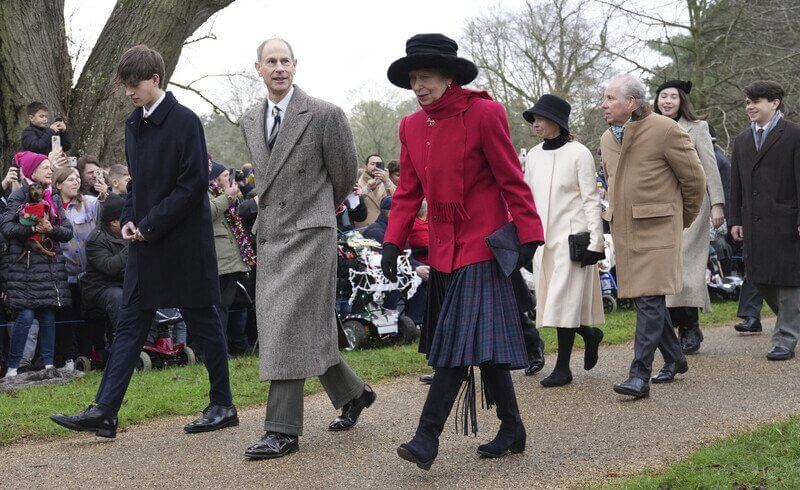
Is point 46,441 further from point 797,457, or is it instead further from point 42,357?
point 797,457

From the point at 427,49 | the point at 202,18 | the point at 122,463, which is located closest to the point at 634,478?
the point at 427,49

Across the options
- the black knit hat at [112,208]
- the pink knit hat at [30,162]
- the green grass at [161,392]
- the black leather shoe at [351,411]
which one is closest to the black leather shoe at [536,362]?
the green grass at [161,392]

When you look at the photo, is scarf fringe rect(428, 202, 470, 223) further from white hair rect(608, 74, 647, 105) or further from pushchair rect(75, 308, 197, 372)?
pushchair rect(75, 308, 197, 372)

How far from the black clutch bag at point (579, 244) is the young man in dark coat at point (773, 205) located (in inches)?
93.0

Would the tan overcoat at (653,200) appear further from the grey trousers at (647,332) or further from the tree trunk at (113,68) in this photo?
the tree trunk at (113,68)

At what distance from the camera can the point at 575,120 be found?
30.6 meters

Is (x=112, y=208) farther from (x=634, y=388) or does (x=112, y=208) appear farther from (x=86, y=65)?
(x=634, y=388)

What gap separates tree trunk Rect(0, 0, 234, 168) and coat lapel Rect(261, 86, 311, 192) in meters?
7.44

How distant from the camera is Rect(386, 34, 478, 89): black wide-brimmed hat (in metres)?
4.99

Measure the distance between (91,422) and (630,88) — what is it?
420 centimetres

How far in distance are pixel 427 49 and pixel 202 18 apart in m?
9.43

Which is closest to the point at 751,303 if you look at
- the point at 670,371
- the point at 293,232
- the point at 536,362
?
the point at 670,371

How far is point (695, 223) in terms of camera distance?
893 cm

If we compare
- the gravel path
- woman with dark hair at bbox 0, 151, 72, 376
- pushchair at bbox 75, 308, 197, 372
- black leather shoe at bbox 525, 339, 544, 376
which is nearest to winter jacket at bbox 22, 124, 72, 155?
woman with dark hair at bbox 0, 151, 72, 376
